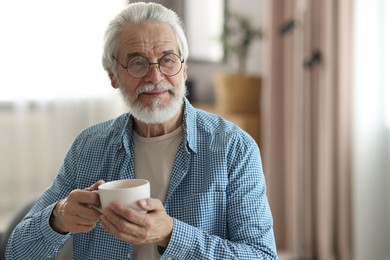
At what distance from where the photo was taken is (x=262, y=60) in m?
3.45

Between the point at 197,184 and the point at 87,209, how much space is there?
30cm

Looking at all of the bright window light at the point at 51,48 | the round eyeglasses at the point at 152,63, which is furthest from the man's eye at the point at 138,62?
the bright window light at the point at 51,48

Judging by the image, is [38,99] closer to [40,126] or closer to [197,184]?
[40,126]

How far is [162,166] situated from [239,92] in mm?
1828

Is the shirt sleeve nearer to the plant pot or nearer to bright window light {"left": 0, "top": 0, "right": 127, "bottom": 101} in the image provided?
the plant pot

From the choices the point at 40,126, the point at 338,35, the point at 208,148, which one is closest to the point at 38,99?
the point at 40,126

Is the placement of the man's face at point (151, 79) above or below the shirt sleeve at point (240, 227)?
above

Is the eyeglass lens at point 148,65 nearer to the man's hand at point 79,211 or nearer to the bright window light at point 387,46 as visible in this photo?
the man's hand at point 79,211

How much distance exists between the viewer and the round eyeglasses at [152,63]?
4.29 feet

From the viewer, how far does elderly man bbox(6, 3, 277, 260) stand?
1.23 meters

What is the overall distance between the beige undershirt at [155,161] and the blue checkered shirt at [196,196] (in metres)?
0.03

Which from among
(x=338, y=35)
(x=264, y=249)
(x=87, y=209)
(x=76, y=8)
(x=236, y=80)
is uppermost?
(x=76, y=8)

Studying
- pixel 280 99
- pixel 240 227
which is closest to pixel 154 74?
pixel 240 227

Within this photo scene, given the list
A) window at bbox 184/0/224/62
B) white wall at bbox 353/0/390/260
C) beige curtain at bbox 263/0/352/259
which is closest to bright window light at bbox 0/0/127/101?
window at bbox 184/0/224/62
